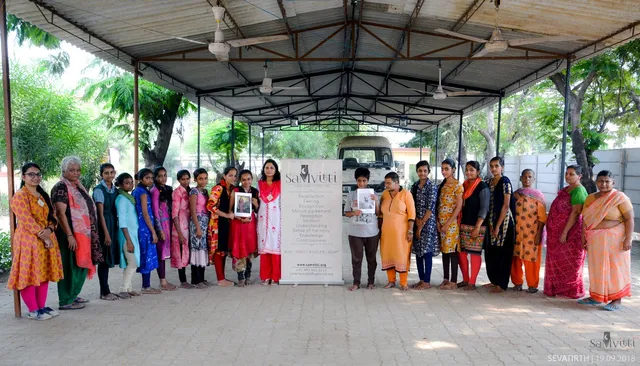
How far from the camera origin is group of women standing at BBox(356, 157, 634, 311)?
204 inches

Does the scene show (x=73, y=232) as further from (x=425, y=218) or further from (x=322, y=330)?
(x=425, y=218)

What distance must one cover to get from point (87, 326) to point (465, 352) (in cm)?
326

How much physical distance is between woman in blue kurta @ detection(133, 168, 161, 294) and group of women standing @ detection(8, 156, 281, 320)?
0.04 ft

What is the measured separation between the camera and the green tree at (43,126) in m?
11.9

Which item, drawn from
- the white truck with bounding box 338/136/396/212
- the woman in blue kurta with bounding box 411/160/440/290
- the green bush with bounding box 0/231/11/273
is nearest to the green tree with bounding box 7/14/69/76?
the green bush with bounding box 0/231/11/273

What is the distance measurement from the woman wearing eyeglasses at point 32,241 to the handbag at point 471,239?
4210 mm

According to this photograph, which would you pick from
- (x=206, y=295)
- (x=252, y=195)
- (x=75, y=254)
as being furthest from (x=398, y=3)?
(x=75, y=254)

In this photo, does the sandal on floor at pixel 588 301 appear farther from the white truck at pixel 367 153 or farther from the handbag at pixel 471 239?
the white truck at pixel 367 153

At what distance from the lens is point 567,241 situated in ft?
17.0

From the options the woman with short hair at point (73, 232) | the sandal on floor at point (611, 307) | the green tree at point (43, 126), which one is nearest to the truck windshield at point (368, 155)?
the green tree at point (43, 126)

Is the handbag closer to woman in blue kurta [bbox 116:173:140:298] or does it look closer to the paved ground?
the paved ground

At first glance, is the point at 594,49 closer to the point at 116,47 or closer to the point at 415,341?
the point at 415,341

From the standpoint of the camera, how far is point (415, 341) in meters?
3.97

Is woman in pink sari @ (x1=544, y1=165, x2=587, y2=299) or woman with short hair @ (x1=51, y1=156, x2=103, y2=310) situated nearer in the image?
woman with short hair @ (x1=51, y1=156, x2=103, y2=310)
